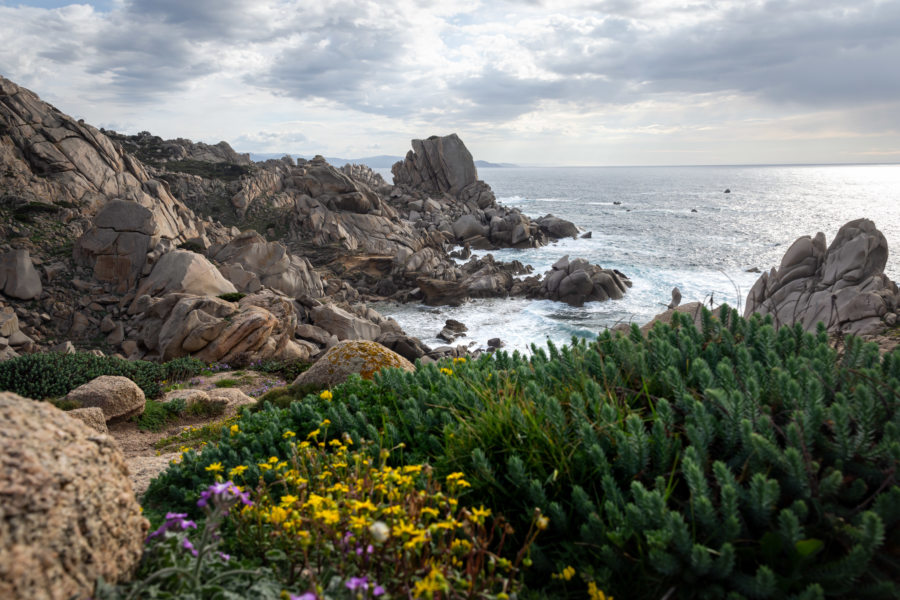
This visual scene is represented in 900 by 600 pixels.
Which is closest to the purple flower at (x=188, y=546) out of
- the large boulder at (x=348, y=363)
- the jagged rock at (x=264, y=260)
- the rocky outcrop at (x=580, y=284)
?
the large boulder at (x=348, y=363)

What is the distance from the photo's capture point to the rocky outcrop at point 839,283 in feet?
51.3

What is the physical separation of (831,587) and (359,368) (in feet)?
27.3

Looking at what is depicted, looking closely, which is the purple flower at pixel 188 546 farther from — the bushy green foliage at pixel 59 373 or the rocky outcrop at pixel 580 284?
the rocky outcrop at pixel 580 284

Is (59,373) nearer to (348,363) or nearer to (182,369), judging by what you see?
(182,369)

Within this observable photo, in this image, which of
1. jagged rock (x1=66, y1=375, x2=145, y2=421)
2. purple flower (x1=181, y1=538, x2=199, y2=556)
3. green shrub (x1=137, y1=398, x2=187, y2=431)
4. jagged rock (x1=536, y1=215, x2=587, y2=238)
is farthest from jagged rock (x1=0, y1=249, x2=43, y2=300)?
jagged rock (x1=536, y1=215, x2=587, y2=238)

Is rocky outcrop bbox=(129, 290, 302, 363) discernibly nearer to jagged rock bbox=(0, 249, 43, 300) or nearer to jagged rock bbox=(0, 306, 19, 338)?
jagged rock bbox=(0, 306, 19, 338)

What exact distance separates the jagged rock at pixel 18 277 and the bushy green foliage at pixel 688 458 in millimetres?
25810

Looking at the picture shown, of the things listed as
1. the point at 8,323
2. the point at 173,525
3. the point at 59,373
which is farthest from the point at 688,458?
the point at 8,323

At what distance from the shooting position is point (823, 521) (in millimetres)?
3045

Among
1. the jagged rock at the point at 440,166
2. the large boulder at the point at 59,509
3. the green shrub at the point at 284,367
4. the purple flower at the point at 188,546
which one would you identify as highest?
the jagged rock at the point at 440,166

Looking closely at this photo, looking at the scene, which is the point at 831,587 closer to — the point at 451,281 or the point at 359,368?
the point at 359,368

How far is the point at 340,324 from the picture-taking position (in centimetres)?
2570

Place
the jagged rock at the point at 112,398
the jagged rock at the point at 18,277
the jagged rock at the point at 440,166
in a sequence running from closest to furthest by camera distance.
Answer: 1. the jagged rock at the point at 112,398
2. the jagged rock at the point at 18,277
3. the jagged rock at the point at 440,166

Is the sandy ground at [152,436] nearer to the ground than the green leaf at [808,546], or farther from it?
nearer to the ground
